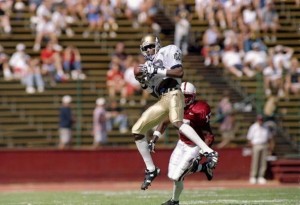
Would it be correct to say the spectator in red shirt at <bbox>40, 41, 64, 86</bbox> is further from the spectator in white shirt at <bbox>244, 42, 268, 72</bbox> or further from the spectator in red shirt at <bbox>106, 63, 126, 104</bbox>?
the spectator in white shirt at <bbox>244, 42, 268, 72</bbox>

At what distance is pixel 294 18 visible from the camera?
86.4ft

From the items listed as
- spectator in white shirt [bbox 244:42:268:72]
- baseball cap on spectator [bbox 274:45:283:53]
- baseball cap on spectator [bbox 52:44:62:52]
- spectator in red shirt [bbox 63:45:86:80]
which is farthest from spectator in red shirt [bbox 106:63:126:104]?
baseball cap on spectator [bbox 274:45:283:53]

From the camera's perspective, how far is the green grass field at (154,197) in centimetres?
1488

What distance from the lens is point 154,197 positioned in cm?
1619

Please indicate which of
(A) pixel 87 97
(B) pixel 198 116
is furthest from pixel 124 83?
(B) pixel 198 116

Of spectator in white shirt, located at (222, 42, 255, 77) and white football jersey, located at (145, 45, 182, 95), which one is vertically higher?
white football jersey, located at (145, 45, 182, 95)

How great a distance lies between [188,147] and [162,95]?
2.51ft

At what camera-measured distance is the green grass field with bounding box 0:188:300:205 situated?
14.9 metres

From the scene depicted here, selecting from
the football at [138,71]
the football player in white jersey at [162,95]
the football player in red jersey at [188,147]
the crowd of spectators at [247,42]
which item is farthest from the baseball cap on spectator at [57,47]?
the football at [138,71]

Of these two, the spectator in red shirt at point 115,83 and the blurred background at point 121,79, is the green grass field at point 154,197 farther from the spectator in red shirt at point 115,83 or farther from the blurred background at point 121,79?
the spectator in red shirt at point 115,83

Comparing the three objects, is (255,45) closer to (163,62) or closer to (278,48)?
(278,48)

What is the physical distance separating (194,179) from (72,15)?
489 centimetres

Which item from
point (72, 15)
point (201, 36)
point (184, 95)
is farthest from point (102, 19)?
point (184, 95)

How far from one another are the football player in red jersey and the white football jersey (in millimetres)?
573
